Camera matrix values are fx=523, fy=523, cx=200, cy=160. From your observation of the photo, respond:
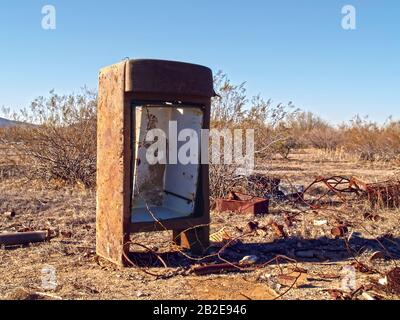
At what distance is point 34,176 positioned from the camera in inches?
507

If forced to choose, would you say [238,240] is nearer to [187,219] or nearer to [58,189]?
[187,219]

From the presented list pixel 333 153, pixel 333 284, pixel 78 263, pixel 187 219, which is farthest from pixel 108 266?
pixel 333 153

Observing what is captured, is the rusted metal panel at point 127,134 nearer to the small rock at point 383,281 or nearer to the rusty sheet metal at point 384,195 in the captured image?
the small rock at point 383,281

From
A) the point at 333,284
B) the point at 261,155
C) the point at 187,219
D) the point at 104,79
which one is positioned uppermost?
the point at 104,79

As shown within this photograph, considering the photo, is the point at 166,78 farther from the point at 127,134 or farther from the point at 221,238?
the point at 221,238

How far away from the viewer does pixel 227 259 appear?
593cm

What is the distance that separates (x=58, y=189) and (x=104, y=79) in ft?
21.7

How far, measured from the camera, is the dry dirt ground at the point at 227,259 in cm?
475

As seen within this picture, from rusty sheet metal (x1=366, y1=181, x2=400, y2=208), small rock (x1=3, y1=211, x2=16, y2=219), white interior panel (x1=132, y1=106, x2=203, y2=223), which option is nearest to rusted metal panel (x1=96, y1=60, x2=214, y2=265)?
white interior panel (x1=132, y1=106, x2=203, y2=223)

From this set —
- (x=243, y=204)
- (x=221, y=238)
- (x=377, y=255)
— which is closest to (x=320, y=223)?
(x=243, y=204)

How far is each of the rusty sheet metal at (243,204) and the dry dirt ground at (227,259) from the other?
0.60 feet

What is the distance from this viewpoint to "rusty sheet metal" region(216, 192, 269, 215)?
8.60 meters

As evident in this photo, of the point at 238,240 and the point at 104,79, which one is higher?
the point at 104,79

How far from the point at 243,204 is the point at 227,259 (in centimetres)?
290
